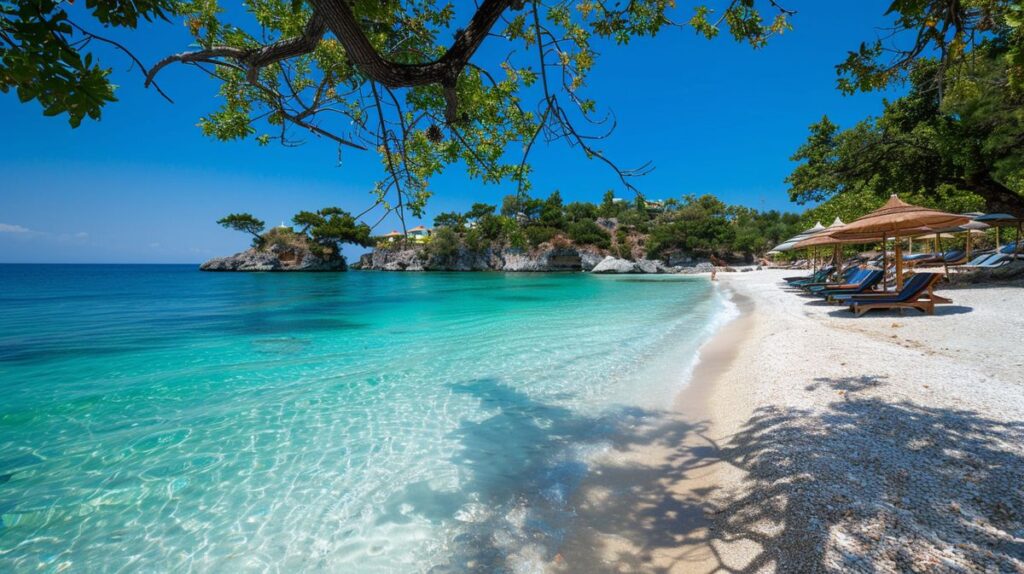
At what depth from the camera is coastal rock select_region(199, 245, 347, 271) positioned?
2904 inches

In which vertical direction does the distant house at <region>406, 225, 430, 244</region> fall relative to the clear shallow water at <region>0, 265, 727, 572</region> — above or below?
above

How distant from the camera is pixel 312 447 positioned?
4.62 m

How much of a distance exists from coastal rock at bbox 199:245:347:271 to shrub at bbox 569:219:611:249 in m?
48.1

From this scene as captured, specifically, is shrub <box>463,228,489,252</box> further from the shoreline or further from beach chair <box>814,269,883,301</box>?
the shoreline

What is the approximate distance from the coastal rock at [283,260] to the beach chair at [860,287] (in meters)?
78.0

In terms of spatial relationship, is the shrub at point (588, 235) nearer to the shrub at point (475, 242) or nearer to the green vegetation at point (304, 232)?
the shrub at point (475, 242)

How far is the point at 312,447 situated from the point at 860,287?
15.1 metres

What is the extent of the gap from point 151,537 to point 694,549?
435cm

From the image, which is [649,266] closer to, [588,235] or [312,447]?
[588,235]

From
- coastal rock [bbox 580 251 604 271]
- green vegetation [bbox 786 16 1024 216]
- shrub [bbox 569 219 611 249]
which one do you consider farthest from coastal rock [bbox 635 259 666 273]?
green vegetation [bbox 786 16 1024 216]

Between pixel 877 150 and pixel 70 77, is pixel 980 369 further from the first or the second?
pixel 877 150

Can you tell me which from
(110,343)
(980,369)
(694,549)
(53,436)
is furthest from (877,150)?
(110,343)

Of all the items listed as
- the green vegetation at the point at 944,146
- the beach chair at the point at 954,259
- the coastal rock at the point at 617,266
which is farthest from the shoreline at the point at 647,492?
the coastal rock at the point at 617,266

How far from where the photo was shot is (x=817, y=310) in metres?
11.7
